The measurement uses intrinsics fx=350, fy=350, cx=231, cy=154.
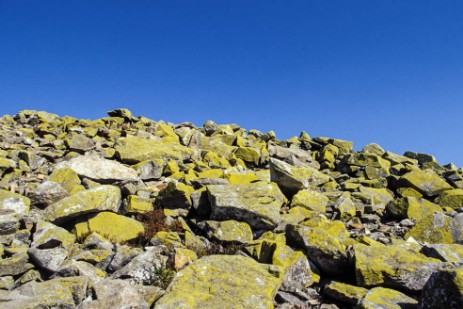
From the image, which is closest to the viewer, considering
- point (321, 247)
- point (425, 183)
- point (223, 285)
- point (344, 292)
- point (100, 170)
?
point (223, 285)

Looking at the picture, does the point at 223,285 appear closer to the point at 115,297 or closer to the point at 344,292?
the point at 115,297

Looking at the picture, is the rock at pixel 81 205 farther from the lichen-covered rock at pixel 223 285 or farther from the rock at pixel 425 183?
the rock at pixel 425 183

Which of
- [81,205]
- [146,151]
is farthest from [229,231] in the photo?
[146,151]

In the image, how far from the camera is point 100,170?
16125 mm

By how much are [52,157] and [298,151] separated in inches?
697

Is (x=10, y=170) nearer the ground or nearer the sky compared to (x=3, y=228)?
nearer the sky

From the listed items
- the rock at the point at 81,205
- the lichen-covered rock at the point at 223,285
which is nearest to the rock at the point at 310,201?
the lichen-covered rock at the point at 223,285

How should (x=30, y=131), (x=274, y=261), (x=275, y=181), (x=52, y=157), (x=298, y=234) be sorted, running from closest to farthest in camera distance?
(x=274, y=261) → (x=298, y=234) → (x=275, y=181) → (x=52, y=157) → (x=30, y=131)

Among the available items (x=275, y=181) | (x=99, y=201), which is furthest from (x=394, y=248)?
(x=99, y=201)

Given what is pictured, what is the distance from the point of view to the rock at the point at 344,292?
879 centimetres

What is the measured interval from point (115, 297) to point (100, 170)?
9.63m

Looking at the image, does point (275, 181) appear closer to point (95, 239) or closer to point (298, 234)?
point (298, 234)

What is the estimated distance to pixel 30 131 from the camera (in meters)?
26.1

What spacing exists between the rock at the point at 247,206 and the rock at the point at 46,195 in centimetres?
577
